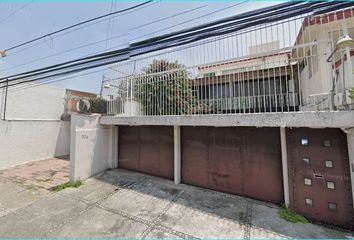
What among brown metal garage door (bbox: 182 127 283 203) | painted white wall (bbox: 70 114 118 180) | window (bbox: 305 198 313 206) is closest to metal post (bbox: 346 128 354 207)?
window (bbox: 305 198 313 206)

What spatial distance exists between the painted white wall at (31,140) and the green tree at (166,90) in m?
6.93

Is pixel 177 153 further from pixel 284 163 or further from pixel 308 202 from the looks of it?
pixel 308 202

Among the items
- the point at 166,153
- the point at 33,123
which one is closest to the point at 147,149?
the point at 166,153

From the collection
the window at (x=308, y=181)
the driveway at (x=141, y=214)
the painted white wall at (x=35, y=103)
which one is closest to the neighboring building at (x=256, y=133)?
the window at (x=308, y=181)

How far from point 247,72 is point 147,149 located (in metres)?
4.73

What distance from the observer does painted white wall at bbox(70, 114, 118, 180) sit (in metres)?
6.12

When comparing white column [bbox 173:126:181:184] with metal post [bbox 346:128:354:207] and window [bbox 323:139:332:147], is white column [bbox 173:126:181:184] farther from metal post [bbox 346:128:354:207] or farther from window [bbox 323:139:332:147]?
metal post [bbox 346:128:354:207]

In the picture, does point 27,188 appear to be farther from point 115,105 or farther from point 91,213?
point 115,105

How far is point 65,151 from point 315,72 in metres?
12.7

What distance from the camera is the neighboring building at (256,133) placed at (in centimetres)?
377

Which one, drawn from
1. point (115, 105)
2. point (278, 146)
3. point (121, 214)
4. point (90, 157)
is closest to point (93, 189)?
point (90, 157)

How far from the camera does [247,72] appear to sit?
646 centimetres

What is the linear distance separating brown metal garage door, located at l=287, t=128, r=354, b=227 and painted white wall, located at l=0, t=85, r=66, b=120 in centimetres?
1195

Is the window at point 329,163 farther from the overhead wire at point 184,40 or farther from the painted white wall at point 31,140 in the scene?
the painted white wall at point 31,140
